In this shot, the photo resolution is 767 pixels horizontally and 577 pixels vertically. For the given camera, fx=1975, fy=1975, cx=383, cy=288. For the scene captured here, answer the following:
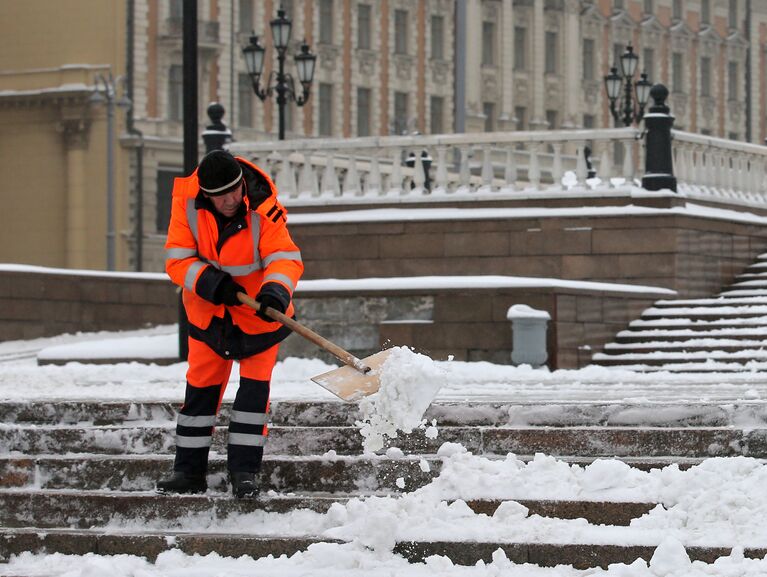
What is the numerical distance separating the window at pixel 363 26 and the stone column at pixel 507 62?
6.47 metres

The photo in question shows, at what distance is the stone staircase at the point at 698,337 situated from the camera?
18547mm

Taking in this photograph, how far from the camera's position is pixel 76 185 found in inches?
2013

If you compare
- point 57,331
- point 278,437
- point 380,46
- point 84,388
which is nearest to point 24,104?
point 380,46

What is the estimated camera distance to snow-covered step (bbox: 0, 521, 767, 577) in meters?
8.44

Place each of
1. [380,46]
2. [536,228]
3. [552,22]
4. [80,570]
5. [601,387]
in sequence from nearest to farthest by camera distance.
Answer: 1. [80,570]
2. [601,387]
3. [536,228]
4. [380,46]
5. [552,22]

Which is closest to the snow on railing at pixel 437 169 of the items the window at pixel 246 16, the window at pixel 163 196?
the window at pixel 163 196

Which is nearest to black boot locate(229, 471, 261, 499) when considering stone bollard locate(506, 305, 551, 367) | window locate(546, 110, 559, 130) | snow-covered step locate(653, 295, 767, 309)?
stone bollard locate(506, 305, 551, 367)

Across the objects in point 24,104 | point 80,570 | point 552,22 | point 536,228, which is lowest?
point 80,570

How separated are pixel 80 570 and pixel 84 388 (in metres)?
6.15

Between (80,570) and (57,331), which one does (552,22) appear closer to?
(57,331)

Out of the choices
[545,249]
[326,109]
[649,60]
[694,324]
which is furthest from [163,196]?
[694,324]

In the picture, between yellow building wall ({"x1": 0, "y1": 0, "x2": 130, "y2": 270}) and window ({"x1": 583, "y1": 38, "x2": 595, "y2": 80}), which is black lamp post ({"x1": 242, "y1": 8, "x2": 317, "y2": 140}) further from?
window ({"x1": 583, "y1": 38, "x2": 595, "y2": 80})

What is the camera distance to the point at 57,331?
25.7 m

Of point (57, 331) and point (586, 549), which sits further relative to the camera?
point (57, 331)
